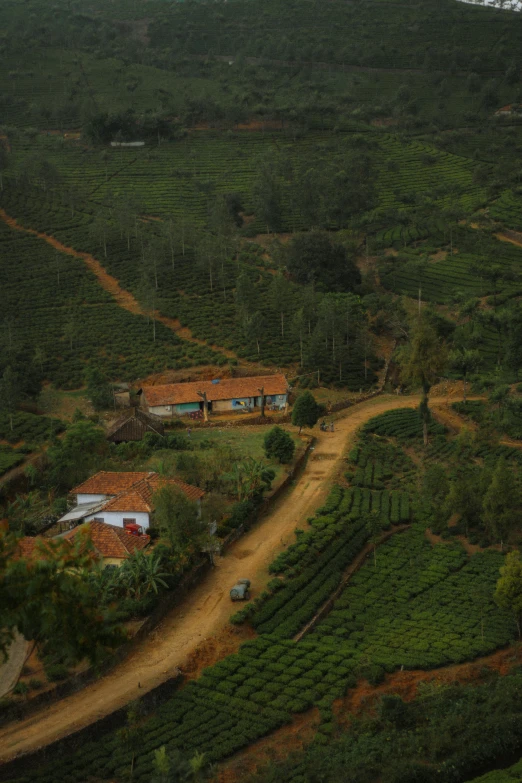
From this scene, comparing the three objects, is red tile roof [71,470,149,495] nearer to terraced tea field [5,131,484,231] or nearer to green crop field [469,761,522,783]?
green crop field [469,761,522,783]

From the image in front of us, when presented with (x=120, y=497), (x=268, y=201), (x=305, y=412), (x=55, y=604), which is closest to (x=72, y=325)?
(x=305, y=412)

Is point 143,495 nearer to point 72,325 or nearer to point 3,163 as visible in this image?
point 72,325

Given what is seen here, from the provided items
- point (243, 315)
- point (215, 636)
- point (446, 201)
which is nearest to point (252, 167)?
point (446, 201)

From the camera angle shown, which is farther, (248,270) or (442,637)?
(248,270)

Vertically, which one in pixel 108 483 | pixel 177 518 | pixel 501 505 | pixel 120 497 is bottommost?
pixel 108 483

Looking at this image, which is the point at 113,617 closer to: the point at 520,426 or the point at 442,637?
the point at 442,637

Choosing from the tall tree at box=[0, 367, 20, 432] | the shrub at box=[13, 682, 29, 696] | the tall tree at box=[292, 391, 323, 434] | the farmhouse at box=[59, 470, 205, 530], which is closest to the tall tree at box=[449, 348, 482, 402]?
the tall tree at box=[292, 391, 323, 434]
